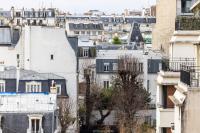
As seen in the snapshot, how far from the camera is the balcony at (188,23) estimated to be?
899 inches

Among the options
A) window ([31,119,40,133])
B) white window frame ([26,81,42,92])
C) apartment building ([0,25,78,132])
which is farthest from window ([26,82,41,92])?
window ([31,119,40,133])

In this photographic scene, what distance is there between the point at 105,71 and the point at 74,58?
21.5 meters

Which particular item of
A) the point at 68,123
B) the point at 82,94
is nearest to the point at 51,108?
the point at 68,123

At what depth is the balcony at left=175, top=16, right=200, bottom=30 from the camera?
74.9 ft

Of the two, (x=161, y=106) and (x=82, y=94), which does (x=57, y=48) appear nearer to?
(x=82, y=94)

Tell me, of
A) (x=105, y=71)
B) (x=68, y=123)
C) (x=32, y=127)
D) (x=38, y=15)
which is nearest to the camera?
(x=32, y=127)

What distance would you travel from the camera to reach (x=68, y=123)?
50.6 metres

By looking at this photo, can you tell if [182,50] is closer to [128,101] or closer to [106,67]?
[128,101]

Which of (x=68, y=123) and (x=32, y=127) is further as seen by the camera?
(x=68, y=123)

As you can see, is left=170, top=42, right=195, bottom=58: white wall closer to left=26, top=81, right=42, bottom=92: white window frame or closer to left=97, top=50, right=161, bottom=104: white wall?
left=26, top=81, right=42, bottom=92: white window frame

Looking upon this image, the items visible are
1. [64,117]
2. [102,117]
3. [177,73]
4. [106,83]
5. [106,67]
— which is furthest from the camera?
[106,67]

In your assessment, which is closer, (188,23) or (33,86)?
(188,23)

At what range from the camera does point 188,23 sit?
23453mm

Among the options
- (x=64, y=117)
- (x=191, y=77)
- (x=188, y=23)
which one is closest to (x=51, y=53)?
(x=64, y=117)
